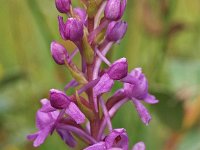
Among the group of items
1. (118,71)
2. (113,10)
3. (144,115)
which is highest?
(113,10)

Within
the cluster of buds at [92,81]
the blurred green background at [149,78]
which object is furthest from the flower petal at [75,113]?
the blurred green background at [149,78]

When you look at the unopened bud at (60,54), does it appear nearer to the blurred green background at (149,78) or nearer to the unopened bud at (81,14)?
the unopened bud at (81,14)

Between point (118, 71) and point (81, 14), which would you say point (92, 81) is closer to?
point (118, 71)

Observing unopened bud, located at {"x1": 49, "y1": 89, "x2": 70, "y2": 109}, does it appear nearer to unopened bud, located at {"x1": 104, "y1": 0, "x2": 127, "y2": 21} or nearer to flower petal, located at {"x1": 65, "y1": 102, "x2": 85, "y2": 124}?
flower petal, located at {"x1": 65, "y1": 102, "x2": 85, "y2": 124}

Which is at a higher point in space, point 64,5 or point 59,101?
point 64,5

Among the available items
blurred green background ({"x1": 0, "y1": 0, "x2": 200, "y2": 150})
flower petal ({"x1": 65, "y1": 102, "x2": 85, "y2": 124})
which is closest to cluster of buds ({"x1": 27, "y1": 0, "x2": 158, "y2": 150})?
flower petal ({"x1": 65, "y1": 102, "x2": 85, "y2": 124})

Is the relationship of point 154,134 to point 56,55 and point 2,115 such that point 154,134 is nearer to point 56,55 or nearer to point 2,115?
point 2,115

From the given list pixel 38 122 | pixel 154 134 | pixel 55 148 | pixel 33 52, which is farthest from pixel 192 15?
pixel 38 122

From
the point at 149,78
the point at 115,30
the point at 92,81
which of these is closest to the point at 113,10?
the point at 115,30
